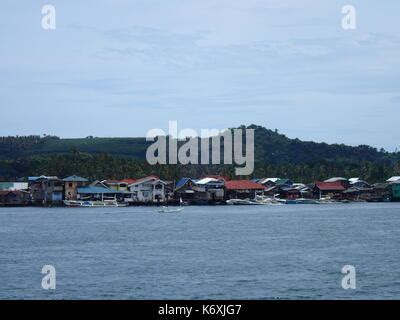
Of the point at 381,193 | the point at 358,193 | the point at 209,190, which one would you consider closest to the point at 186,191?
the point at 209,190

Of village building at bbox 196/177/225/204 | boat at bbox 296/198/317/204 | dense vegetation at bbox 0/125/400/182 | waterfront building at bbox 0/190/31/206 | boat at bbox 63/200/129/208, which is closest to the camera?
boat at bbox 63/200/129/208

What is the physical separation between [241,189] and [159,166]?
1285cm

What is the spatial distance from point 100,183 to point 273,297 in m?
74.5

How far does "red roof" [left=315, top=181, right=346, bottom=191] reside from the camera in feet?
332

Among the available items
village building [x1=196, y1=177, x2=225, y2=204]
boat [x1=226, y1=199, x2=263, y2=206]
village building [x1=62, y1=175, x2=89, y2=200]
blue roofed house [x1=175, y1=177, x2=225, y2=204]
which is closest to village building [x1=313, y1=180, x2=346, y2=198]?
boat [x1=226, y1=199, x2=263, y2=206]

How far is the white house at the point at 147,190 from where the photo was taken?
8888 centimetres

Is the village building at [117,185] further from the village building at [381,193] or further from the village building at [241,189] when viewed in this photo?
the village building at [381,193]

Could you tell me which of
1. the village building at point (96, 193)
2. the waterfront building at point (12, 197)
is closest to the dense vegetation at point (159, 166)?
the village building at point (96, 193)

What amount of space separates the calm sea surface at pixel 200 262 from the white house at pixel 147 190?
44.0 metres

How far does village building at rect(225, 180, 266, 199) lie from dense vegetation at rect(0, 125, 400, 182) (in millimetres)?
8262

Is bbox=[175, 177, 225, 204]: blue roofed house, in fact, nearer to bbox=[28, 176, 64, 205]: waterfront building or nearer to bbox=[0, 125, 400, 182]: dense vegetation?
bbox=[0, 125, 400, 182]: dense vegetation

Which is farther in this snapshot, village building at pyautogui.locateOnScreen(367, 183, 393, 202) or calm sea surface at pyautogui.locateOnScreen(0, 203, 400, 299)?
village building at pyautogui.locateOnScreen(367, 183, 393, 202)
